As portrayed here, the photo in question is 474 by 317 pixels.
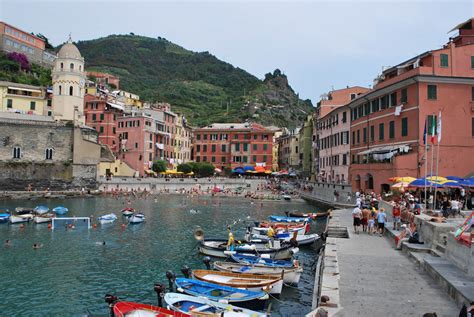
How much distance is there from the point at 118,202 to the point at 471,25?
5201 cm

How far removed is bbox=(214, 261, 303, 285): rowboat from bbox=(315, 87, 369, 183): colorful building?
3686 cm

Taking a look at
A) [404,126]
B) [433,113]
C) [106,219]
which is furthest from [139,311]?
[404,126]

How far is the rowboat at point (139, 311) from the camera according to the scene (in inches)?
547

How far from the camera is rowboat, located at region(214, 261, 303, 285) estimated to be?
66.2ft

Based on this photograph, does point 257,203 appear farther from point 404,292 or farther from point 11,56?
point 11,56

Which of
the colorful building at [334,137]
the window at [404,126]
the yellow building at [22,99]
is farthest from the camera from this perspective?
the yellow building at [22,99]

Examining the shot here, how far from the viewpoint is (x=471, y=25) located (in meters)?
42.9

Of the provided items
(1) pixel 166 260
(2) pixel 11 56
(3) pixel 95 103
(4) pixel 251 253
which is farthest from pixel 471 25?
(2) pixel 11 56

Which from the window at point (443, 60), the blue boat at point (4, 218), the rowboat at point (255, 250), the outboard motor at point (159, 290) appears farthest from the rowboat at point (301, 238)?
the blue boat at point (4, 218)

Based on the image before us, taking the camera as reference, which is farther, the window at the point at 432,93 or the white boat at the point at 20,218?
the white boat at the point at 20,218

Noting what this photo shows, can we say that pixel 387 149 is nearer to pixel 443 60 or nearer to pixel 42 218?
pixel 443 60

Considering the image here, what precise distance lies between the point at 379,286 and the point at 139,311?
8302 mm

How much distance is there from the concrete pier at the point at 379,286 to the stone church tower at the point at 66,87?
7326 centimetres

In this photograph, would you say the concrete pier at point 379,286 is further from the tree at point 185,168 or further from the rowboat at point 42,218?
the tree at point 185,168
